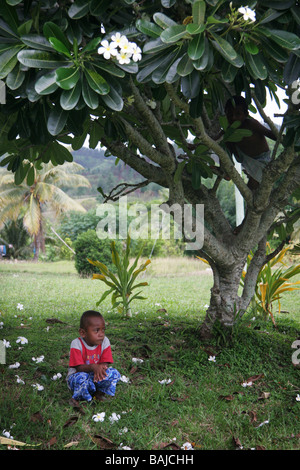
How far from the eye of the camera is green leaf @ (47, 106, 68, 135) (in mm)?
2215

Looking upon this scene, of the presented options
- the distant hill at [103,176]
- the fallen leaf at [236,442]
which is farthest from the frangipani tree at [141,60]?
the distant hill at [103,176]

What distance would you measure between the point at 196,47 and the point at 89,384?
204 cm

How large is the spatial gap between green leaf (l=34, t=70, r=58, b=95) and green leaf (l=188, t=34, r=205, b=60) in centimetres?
60

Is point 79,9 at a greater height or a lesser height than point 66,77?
greater

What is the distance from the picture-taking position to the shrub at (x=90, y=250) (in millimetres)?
12211

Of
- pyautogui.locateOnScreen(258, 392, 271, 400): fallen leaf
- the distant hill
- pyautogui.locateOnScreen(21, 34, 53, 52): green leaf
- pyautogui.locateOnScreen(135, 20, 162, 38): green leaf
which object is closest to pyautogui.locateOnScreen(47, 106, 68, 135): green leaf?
pyautogui.locateOnScreen(21, 34, 53, 52): green leaf

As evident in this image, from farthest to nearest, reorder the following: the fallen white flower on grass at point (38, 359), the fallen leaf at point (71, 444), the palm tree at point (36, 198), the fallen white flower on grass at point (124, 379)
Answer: the palm tree at point (36, 198) → the fallen white flower on grass at point (38, 359) → the fallen white flower on grass at point (124, 379) → the fallen leaf at point (71, 444)

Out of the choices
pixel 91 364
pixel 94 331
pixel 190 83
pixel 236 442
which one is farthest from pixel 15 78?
pixel 236 442

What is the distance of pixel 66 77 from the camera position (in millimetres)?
1948

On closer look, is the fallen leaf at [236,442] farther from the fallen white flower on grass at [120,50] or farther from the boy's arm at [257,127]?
the boy's arm at [257,127]

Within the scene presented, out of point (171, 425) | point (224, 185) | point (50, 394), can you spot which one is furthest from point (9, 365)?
point (224, 185)

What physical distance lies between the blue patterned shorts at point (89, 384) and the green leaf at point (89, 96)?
1648 mm

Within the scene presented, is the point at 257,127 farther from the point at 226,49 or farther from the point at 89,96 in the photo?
the point at 89,96
